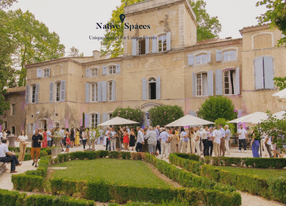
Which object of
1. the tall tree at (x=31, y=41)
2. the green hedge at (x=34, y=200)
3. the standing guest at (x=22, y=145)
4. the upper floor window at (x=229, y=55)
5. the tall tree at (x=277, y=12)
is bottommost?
the green hedge at (x=34, y=200)

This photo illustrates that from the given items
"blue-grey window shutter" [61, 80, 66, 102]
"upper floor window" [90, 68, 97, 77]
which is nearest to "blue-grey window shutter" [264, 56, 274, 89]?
"upper floor window" [90, 68, 97, 77]

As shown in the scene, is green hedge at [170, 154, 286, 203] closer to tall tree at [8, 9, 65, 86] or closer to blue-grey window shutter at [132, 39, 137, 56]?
blue-grey window shutter at [132, 39, 137, 56]

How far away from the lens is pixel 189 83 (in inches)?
780

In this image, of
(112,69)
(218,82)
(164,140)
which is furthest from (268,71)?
(112,69)

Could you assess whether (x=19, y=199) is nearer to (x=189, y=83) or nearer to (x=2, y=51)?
(x=189, y=83)

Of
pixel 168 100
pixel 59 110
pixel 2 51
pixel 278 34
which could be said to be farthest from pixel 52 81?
pixel 278 34

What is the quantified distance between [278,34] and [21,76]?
2846 centimetres

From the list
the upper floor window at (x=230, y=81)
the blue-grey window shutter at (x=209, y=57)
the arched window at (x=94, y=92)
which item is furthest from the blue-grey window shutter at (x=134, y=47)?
the upper floor window at (x=230, y=81)

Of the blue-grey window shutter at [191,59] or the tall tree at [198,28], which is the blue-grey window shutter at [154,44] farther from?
the tall tree at [198,28]

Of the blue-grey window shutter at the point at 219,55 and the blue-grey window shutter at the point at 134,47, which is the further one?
the blue-grey window shutter at the point at 134,47

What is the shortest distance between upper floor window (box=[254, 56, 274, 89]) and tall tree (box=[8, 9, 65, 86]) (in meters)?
24.4

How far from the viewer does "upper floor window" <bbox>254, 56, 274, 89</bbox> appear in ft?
53.5

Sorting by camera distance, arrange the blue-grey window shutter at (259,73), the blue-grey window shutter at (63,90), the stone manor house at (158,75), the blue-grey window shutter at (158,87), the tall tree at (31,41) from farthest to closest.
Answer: the tall tree at (31,41) → the blue-grey window shutter at (63,90) → the blue-grey window shutter at (158,87) → the stone manor house at (158,75) → the blue-grey window shutter at (259,73)

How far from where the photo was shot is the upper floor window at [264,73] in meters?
16.3
